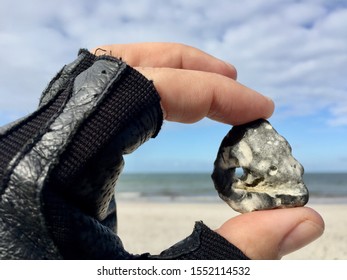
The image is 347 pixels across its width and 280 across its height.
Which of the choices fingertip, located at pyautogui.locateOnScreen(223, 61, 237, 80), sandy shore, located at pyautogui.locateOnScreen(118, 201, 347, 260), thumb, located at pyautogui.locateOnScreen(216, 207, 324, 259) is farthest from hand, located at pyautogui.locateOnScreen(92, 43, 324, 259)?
sandy shore, located at pyautogui.locateOnScreen(118, 201, 347, 260)

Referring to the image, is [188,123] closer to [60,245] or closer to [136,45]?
[136,45]

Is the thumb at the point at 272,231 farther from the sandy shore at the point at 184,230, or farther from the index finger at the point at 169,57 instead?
the sandy shore at the point at 184,230

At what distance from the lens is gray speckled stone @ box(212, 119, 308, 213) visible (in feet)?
5.23

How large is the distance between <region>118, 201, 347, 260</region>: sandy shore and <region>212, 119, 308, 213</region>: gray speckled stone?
498cm

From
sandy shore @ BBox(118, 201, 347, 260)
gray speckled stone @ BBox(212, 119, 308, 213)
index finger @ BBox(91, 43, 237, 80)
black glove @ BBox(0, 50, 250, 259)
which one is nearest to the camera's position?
black glove @ BBox(0, 50, 250, 259)

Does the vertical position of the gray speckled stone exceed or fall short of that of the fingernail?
it exceeds it

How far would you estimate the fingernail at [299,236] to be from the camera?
1477mm

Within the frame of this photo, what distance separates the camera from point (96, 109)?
3.92 feet

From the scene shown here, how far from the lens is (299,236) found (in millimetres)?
1487

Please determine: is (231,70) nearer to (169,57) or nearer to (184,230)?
(169,57)

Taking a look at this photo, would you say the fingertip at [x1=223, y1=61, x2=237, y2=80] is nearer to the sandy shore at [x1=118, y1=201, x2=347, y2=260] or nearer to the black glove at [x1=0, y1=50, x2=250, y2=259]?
the black glove at [x1=0, y1=50, x2=250, y2=259]

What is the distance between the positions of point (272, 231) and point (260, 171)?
280mm
